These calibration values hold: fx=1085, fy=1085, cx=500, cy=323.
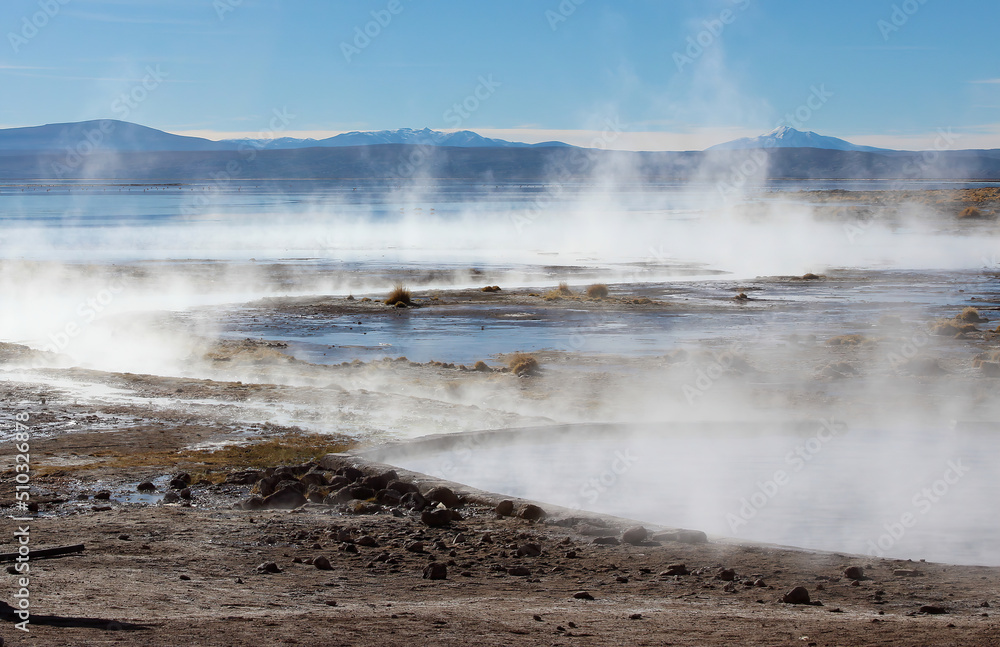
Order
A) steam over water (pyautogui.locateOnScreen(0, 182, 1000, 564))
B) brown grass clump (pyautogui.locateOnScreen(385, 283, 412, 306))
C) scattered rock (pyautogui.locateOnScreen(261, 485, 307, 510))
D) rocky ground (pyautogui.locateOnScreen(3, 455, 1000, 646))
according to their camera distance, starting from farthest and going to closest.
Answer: brown grass clump (pyautogui.locateOnScreen(385, 283, 412, 306))
steam over water (pyautogui.locateOnScreen(0, 182, 1000, 564))
scattered rock (pyautogui.locateOnScreen(261, 485, 307, 510))
rocky ground (pyautogui.locateOnScreen(3, 455, 1000, 646))

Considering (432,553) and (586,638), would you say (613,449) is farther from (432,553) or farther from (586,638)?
(586,638)

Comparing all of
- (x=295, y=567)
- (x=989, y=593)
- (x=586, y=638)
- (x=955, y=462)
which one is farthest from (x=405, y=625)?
(x=955, y=462)

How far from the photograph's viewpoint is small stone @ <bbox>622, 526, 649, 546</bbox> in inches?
313

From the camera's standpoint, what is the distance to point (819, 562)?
730cm

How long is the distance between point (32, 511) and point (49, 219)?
250ft

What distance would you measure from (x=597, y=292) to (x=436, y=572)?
2495cm

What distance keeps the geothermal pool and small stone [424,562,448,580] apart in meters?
2.70

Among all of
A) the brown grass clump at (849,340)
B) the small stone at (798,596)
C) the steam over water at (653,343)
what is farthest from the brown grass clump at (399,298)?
the small stone at (798,596)

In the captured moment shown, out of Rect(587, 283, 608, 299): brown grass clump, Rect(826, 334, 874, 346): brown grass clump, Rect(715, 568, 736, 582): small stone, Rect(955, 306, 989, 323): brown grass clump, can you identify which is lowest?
Rect(715, 568, 736, 582): small stone

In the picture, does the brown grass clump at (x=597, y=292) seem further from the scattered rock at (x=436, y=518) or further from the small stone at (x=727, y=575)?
the small stone at (x=727, y=575)

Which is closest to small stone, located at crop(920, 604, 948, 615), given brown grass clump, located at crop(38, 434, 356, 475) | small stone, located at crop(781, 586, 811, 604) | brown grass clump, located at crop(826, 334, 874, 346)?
small stone, located at crop(781, 586, 811, 604)

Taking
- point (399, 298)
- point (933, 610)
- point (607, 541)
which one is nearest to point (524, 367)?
point (607, 541)

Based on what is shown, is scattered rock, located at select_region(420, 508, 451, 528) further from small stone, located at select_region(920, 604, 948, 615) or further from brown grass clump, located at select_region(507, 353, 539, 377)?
brown grass clump, located at select_region(507, 353, 539, 377)

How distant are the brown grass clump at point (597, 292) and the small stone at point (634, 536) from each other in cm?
2360
